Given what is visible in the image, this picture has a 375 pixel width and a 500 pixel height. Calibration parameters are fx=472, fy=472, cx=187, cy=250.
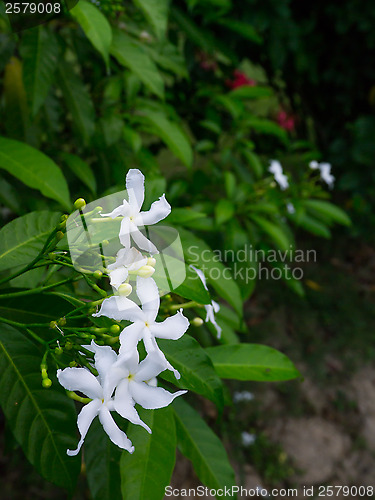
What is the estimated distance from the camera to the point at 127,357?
24.2 inches

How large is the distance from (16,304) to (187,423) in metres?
0.43

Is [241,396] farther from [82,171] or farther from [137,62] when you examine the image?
[137,62]

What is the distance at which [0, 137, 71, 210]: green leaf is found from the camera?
41.5 inches

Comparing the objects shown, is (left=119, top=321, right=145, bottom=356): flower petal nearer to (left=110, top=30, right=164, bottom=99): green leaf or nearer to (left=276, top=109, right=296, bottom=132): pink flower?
(left=110, top=30, right=164, bottom=99): green leaf

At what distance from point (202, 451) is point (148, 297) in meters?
0.49

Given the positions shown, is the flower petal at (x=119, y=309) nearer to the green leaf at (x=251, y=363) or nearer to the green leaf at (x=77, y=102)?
the green leaf at (x=251, y=363)

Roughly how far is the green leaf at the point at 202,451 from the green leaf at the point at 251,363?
123 mm

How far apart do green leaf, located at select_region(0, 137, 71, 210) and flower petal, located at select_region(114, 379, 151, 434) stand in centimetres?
52

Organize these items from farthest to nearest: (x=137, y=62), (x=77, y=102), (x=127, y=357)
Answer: (x=77, y=102) < (x=137, y=62) < (x=127, y=357)

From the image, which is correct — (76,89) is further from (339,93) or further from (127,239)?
(339,93)

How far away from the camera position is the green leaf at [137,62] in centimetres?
136

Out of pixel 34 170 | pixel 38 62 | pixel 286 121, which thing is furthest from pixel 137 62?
pixel 286 121

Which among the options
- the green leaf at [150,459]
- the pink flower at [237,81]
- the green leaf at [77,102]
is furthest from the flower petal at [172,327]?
the pink flower at [237,81]

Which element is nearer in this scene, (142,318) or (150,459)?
(142,318)
